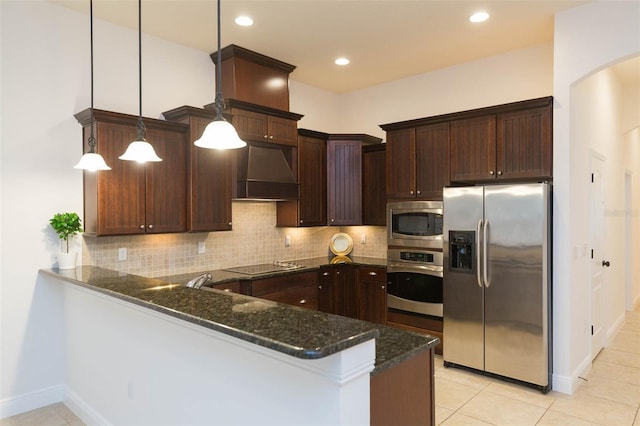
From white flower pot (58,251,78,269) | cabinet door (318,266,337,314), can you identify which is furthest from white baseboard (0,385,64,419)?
cabinet door (318,266,337,314)

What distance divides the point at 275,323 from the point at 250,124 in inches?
119

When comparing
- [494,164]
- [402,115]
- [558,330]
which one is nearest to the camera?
[558,330]

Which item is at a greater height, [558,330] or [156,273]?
[156,273]

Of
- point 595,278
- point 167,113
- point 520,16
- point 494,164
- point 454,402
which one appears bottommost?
point 454,402

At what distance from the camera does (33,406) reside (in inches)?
130

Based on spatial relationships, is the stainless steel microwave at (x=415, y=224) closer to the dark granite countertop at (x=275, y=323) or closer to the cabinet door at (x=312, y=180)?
the cabinet door at (x=312, y=180)

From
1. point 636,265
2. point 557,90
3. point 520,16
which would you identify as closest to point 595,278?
point 557,90

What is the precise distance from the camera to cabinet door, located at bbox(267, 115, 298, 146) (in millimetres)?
4492

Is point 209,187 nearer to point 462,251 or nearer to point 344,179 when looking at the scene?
point 344,179

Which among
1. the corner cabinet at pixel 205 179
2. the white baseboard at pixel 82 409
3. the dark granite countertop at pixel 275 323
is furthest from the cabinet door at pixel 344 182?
the white baseboard at pixel 82 409

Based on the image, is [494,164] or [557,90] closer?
[557,90]

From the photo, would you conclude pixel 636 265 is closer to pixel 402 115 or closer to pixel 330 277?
pixel 402 115

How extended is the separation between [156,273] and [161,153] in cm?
114

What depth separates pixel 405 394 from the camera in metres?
1.84
